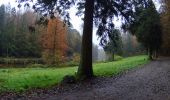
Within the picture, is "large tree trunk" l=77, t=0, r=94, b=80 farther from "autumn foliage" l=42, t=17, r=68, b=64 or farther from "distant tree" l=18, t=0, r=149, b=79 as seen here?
"autumn foliage" l=42, t=17, r=68, b=64

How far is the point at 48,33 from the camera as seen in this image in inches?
2616

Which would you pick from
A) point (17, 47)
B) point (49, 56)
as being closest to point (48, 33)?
point (49, 56)

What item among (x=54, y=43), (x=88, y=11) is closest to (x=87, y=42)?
(x=88, y=11)

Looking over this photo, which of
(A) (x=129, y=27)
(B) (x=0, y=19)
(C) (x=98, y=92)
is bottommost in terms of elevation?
(C) (x=98, y=92)

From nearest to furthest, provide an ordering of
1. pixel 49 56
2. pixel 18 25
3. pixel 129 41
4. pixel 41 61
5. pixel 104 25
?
1. pixel 104 25
2. pixel 49 56
3. pixel 41 61
4. pixel 18 25
5. pixel 129 41

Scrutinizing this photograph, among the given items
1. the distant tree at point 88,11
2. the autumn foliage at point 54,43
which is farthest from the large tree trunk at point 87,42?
the autumn foliage at point 54,43

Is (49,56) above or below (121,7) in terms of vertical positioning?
below

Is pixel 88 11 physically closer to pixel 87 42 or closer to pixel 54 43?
pixel 87 42

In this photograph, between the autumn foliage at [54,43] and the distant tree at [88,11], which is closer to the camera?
the distant tree at [88,11]

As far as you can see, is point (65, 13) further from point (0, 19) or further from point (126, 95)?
point (0, 19)

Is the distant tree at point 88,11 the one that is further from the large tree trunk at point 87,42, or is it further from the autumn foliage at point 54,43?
the autumn foliage at point 54,43

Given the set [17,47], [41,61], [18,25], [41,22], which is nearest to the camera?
[41,22]

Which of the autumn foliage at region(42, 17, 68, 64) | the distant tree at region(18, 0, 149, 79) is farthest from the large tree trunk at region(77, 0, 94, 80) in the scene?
the autumn foliage at region(42, 17, 68, 64)

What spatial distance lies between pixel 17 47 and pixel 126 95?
243 ft
